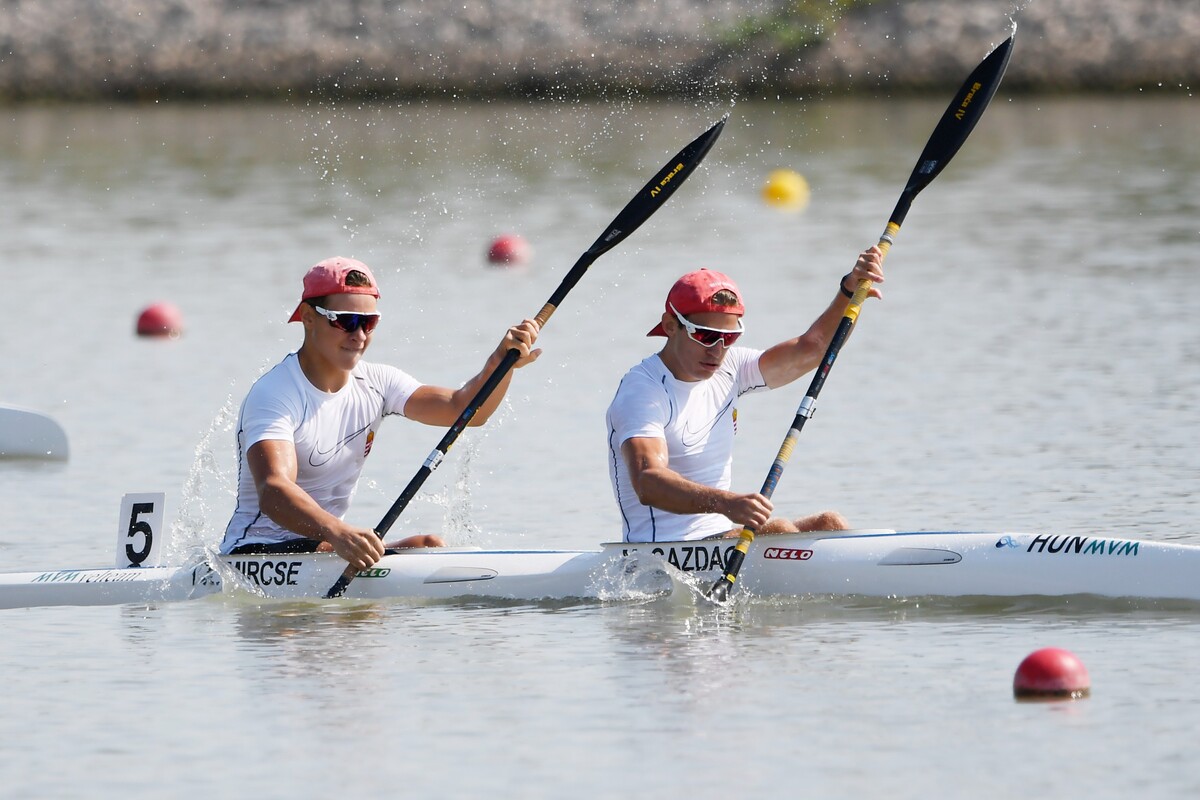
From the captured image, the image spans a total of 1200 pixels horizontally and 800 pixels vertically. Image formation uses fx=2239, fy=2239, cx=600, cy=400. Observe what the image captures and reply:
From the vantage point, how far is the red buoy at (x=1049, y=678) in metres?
7.61

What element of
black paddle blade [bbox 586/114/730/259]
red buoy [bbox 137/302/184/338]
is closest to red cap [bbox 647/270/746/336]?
black paddle blade [bbox 586/114/730/259]

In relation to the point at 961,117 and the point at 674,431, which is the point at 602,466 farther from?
the point at 674,431

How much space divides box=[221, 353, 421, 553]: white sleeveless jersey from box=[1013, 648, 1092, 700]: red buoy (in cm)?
328

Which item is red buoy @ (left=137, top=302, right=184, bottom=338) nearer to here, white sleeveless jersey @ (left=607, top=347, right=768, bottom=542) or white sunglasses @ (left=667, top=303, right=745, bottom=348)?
white sleeveless jersey @ (left=607, top=347, right=768, bottom=542)

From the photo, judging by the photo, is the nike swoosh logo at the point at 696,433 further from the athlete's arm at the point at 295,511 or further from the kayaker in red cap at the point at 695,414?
the athlete's arm at the point at 295,511

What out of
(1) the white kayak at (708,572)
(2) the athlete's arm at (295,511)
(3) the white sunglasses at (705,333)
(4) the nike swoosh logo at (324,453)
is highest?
(3) the white sunglasses at (705,333)

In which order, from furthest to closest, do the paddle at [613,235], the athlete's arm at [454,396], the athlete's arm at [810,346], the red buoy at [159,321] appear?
the red buoy at [159,321], the paddle at [613,235], the athlete's arm at [454,396], the athlete's arm at [810,346]

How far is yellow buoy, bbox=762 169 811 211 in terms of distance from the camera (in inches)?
1064

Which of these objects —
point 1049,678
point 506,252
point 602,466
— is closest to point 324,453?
point 1049,678

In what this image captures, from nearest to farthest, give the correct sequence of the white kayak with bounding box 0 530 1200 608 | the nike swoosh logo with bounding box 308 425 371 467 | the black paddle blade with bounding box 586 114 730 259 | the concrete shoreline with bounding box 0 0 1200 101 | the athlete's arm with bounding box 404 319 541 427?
the white kayak with bounding box 0 530 1200 608 < the nike swoosh logo with bounding box 308 425 371 467 < the athlete's arm with bounding box 404 319 541 427 < the black paddle blade with bounding box 586 114 730 259 < the concrete shoreline with bounding box 0 0 1200 101

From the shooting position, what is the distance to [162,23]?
1714 inches

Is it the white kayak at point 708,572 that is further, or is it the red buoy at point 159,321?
the red buoy at point 159,321

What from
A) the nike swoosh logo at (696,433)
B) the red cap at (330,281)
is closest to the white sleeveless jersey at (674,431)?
the nike swoosh logo at (696,433)

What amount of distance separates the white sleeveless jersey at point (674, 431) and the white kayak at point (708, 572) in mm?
159
